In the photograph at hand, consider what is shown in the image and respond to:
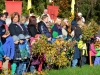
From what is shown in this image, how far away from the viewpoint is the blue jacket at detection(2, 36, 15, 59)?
28.1ft

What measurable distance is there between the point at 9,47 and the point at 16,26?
72cm

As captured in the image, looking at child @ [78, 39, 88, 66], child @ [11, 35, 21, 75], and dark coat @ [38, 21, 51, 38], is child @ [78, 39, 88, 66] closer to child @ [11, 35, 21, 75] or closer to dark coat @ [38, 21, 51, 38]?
dark coat @ [38, 21, 51, 38]

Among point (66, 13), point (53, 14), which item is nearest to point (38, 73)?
point (53, 14)

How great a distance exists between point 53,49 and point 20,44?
133cm

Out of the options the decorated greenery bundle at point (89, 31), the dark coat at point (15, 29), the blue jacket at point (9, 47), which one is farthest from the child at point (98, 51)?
the blue jacket at point (9, 47)

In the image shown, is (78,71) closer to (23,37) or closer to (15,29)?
(23,37)

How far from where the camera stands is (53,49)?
32.3 feet

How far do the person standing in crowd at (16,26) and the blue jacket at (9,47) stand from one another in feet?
0.90

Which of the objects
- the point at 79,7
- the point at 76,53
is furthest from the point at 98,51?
the point at 79,7

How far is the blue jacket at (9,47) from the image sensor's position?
8.57 metres

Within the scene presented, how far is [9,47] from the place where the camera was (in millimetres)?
8594

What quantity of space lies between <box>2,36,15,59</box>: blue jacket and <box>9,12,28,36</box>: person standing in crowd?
28cm

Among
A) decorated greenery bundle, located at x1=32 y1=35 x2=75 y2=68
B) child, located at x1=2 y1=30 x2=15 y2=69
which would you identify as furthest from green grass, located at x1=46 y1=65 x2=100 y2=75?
child, located at x1=2 y1=30 x2=15 y2=69

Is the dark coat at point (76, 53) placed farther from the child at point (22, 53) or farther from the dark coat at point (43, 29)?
the child at point (22, 53)
